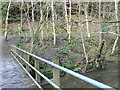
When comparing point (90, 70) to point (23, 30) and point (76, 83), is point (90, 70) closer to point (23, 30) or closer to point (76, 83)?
point (76, 83)

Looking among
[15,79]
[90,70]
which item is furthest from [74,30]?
[15,79]

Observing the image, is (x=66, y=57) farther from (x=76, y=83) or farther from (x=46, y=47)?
(x=76, y=83)

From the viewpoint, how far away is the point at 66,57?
14.6m

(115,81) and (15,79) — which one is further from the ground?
(15,79)

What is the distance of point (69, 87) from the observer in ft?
26.5

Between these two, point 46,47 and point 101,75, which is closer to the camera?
point 101,75

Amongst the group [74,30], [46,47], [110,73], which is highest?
[74,30]

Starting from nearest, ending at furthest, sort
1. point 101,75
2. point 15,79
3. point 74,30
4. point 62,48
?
1. point 15,79
2. point 101,75
3. point 62,48
4. point 74,30

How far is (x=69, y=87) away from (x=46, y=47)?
Result: 8.65 m

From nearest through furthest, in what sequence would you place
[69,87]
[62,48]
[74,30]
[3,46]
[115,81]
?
[69,87], [115,81], [62,48], [3,46], [74,30]

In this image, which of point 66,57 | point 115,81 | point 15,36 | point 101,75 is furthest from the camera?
point 15,36

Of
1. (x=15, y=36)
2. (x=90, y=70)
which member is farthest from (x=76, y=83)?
(x=15, y=36)

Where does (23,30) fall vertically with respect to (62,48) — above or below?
above

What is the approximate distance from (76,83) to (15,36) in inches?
548
